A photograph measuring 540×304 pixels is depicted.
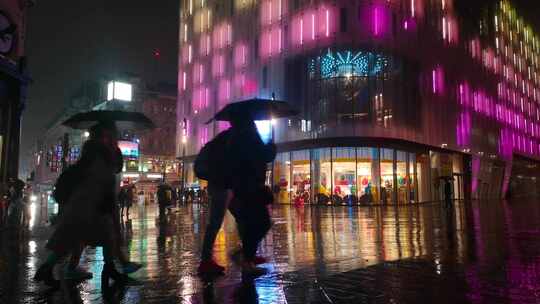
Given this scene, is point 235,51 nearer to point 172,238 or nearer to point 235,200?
point 172,238

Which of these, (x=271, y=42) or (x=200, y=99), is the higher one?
(x=271, y=42)

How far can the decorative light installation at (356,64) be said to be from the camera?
35.5 metres

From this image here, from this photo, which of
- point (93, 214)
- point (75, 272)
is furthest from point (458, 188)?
point (93, 214)

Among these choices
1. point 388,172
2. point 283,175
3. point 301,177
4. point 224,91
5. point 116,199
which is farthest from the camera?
point 224,91

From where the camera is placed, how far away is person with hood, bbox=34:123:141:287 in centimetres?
500

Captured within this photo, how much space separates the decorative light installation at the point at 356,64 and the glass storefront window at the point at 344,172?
6.32m

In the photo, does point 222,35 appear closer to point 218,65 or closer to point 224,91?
point 218,65

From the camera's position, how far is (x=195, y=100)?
5241cm

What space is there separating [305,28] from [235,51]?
10.1 meters

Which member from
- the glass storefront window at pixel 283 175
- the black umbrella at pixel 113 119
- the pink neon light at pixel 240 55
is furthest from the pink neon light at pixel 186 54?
the black umbrella at pixel 113 119

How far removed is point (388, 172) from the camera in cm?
3747

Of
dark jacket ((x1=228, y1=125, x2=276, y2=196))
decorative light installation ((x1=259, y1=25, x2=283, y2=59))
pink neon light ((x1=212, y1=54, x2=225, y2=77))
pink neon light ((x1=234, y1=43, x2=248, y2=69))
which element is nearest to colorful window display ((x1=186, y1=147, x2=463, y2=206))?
decorative light installation ((x1=259, y1=25, x2=283, y2=59))

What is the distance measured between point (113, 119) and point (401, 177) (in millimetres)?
34219

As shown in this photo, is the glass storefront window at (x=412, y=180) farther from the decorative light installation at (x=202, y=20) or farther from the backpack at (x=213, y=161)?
the backpack at (x=213, y=161)
